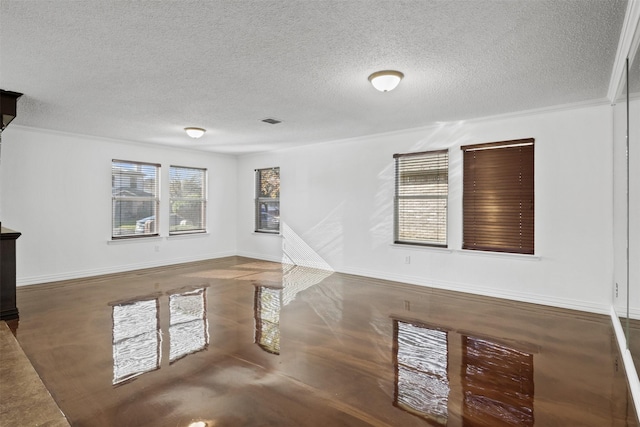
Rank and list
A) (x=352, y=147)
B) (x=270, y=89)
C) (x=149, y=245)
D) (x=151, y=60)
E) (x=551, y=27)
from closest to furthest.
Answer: (x=551, y=27) → (x=151, y=60) → (x=270, y=89) → (x=352, y=147) → (x=149, y=245)

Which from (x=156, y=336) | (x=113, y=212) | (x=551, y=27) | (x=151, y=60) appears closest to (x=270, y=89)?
(x=151, y=60)

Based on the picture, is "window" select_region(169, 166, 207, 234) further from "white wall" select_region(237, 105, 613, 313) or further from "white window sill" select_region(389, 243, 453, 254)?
"white window sill" select_region(389, 243, 453, 254)

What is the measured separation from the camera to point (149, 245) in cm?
677

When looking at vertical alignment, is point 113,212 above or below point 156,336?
above

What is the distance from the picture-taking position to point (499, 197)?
15.3 ft

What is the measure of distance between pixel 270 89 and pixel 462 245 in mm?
3407

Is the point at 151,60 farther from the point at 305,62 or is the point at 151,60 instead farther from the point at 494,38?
the point at 494,38

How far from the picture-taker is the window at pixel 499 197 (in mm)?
4477

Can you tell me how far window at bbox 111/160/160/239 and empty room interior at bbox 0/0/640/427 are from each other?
45mm

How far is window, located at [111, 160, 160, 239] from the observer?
6328mm

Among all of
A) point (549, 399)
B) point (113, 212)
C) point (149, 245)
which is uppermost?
point (113, 212)

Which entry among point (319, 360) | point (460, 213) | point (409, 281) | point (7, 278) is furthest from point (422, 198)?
point (7, 278)

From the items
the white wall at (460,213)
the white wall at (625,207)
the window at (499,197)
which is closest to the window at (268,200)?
the white wall at (460,213)

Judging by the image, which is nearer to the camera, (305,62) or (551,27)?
(551,27)
